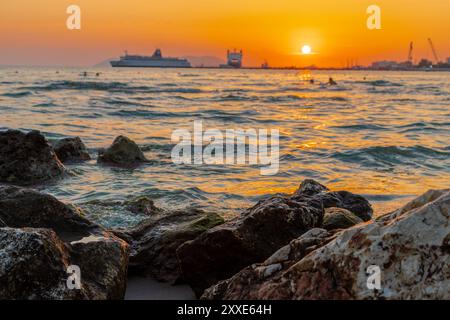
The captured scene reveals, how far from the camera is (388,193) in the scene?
974 centimetres

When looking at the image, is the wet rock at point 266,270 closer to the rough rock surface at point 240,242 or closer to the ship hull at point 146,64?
the rough rock surface at point 240,242

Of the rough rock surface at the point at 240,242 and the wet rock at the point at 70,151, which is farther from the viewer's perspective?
the wet rock at the point at 70,151

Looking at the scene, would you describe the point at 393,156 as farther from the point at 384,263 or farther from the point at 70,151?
the point at 384,263

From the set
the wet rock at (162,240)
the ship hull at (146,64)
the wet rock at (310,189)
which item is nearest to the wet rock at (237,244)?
the wet rock at (162,240)

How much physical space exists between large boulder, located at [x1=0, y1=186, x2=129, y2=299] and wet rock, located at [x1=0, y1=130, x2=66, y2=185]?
4596 mm

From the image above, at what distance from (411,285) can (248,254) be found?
214 cm

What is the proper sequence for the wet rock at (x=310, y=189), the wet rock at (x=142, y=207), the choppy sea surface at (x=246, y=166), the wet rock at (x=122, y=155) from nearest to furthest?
the wet rock at (x=142, y=207)
the wet rock at (x=310, y=189)
the choppy sea surface at (x=246, y=166)
the wet rock at (x=122, y=155)

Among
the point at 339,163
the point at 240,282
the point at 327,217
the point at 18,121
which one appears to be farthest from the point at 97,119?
the point at 240,282

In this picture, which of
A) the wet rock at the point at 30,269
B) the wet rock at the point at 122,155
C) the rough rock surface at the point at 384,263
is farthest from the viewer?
the wet rock at the point at 122,155

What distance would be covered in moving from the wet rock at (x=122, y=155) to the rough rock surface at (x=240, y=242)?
7.83m

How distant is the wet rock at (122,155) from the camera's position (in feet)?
41.9

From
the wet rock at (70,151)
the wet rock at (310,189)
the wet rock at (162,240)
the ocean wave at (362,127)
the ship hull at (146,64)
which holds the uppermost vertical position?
the ship hull at (146,64)

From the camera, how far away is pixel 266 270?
391 centimetres

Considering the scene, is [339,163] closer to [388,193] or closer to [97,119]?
[388,193]
